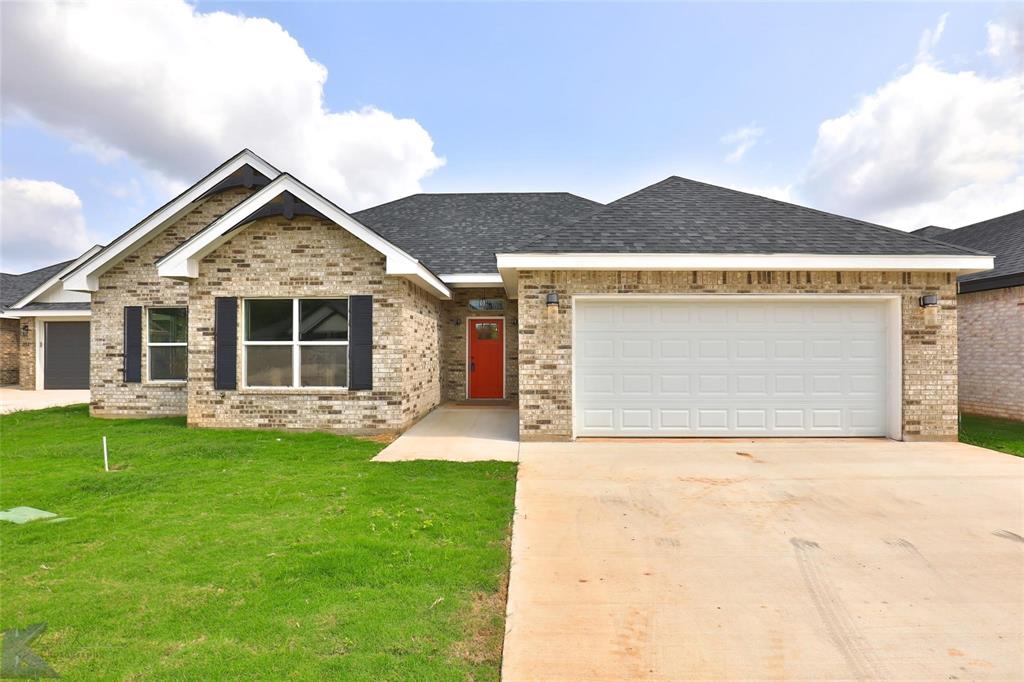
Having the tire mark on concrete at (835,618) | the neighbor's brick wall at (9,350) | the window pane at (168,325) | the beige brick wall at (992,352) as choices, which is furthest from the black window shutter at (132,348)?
the beige brick wall at (992,352)

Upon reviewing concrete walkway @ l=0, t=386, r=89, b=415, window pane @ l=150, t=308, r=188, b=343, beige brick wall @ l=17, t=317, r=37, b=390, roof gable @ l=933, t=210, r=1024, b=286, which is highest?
roof gable @ l=933, t=210, r=1024, b=286

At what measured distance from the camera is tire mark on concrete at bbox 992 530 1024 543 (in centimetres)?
425

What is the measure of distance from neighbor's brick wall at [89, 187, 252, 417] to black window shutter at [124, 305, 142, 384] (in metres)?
0.09

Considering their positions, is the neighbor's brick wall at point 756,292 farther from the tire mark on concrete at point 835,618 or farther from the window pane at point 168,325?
the window pane at point 168,325

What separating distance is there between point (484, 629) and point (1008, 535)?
4.82 meters

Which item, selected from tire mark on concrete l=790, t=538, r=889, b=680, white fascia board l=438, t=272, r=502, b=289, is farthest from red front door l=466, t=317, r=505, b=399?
tire mark on concrete l=790, t=538, r=889, b=680

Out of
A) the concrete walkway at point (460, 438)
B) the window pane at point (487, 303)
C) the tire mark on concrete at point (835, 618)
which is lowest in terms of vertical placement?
the tire mark on concrete at point (835, 618)

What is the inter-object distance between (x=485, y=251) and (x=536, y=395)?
6.02 meters

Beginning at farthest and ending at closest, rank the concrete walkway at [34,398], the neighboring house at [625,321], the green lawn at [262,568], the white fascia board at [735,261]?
the concrete walkway at [34,398] → the neighboring house at [625,321] → the white fascia board at [735,261] → the green lawn at [262,568]

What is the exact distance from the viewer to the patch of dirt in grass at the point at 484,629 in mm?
2652

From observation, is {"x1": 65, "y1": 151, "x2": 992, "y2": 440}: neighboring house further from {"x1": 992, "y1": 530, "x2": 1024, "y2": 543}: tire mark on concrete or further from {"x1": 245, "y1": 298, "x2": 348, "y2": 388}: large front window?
{"x1": 992, "y1": 530, "x2": 1024, "y2": 543}: tire mark on concrete

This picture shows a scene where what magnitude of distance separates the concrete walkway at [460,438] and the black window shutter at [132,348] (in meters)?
6.56

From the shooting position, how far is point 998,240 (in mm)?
12250

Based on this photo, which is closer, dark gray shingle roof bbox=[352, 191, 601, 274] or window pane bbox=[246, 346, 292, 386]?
window pane bbox=[246, 346, 292, 386]
